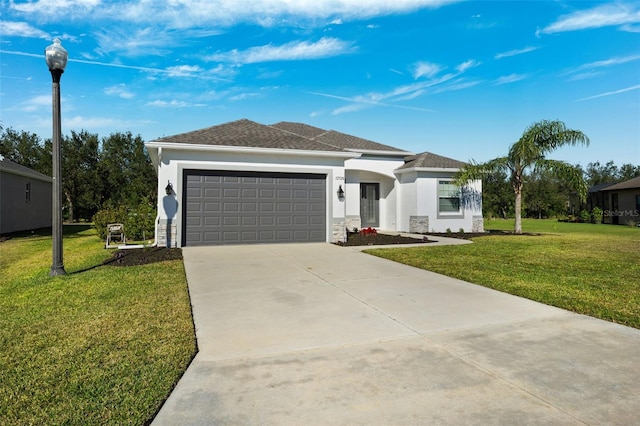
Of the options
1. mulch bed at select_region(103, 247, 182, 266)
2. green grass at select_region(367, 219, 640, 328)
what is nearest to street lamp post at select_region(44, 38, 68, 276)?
mulch bed at select_region(103, 247, 182, 266)

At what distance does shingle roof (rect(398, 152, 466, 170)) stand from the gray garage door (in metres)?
6.02

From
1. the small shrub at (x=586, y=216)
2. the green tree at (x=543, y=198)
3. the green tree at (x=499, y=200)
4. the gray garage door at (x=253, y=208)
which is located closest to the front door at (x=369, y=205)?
the gray garage door at (x=253, y=208)

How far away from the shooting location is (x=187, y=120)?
20.9 meters

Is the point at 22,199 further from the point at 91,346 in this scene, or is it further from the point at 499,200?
the point at 499,200

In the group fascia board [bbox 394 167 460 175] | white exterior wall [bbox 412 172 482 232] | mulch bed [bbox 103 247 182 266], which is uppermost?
fascia board [bbox 394 167 460 175]

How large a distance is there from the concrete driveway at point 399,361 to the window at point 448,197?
40.6ft

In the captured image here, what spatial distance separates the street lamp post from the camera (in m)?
7.14

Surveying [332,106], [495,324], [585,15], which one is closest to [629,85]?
[585,15]

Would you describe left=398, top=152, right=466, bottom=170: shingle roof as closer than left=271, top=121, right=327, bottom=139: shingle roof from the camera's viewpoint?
Yes

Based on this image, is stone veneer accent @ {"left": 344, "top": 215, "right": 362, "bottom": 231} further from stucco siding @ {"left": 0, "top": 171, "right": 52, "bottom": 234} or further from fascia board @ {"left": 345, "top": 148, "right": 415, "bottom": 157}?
stucco siding @ {"left": 0, "top": 171, "right": 52, "bottom": 234}

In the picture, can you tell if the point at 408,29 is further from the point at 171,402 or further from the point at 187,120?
the point at 171,402

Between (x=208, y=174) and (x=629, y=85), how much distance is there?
17709 mm

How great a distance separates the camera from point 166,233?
38.8 ft

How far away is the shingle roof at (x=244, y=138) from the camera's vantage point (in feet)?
40.3
